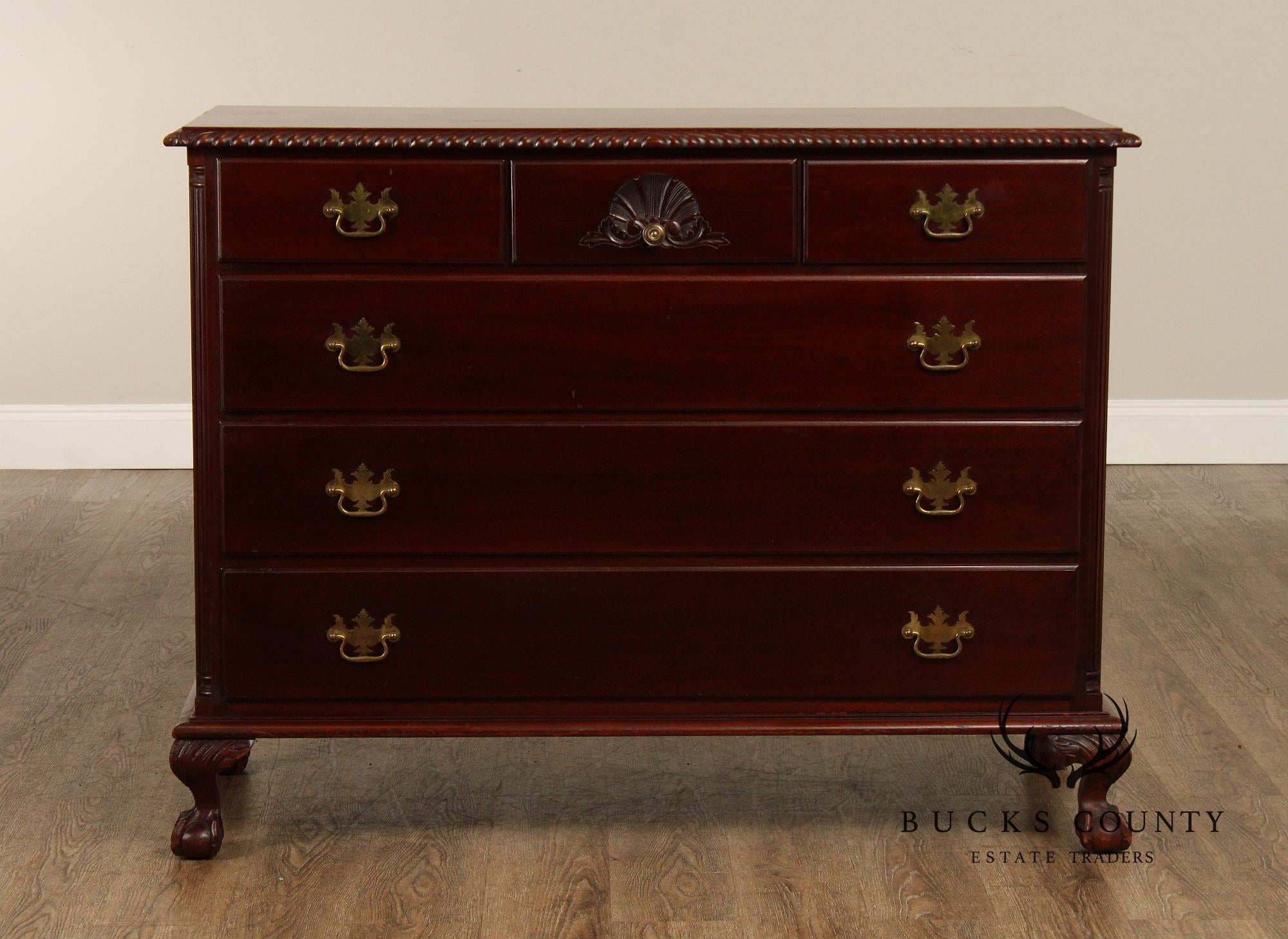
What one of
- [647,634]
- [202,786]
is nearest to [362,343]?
[647,634]

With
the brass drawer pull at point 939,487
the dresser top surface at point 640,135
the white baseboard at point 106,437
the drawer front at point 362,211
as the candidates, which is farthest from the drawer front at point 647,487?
the white baseboard at point 106,437

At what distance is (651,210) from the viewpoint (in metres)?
1.90

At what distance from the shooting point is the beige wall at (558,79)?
152 inches

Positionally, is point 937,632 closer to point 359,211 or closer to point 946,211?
point 946,211

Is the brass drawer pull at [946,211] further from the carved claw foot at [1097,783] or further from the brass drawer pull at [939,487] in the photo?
the carved claw foot at [1097,783]

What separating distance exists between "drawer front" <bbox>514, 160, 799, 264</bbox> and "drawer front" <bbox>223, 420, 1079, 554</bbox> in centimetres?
23

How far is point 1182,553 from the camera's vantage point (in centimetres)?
336

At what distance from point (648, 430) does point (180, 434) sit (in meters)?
2.47

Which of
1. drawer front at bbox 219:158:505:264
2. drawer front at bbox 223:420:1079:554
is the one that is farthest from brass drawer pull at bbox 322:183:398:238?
drawer front at bbox 223:420:1079:554

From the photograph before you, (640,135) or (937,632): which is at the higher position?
(640,135)

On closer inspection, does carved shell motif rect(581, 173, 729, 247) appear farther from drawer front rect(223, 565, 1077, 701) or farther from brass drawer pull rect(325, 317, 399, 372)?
drawer front rect(223, 565, 1077, 701)

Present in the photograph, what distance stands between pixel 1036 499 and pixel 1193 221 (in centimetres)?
237

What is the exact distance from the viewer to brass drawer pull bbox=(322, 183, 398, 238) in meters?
1.88

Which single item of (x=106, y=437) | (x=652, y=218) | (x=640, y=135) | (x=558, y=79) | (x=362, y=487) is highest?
(x=558, y=79)
